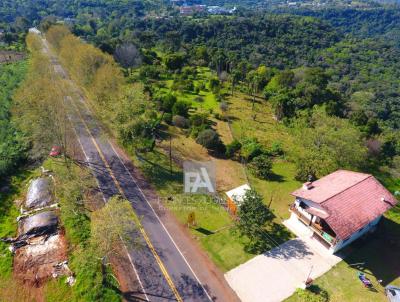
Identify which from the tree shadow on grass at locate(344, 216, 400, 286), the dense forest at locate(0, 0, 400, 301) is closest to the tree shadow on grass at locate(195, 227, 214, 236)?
the dense forest at locate(0, 0, 400, 301)

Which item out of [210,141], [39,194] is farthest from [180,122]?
[39,194]

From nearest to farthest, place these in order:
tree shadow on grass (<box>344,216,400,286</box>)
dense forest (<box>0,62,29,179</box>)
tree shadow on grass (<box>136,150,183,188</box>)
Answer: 1. tree shadow on grass (<box>344,216,400,286</box>)
2. tree shadow on grass (<box>136,150,183,188</box>)
3. dense forest (<box>0,62,29,179</box>)

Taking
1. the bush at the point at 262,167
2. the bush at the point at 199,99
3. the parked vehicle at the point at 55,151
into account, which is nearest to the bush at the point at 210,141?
the bush at the point at 262,167

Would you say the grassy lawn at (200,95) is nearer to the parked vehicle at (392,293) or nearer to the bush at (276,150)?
the bush at (276,150)

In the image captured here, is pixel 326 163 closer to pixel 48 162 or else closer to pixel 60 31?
pixel 48 162

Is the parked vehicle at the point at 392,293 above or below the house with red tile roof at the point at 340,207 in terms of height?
below

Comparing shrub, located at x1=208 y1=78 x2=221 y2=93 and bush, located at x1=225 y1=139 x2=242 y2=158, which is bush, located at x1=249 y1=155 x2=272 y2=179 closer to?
bush, located at x1=225 y1=139 x2=242 y2=158

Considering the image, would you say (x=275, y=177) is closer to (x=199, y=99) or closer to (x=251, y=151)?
(x=251, y=151)
